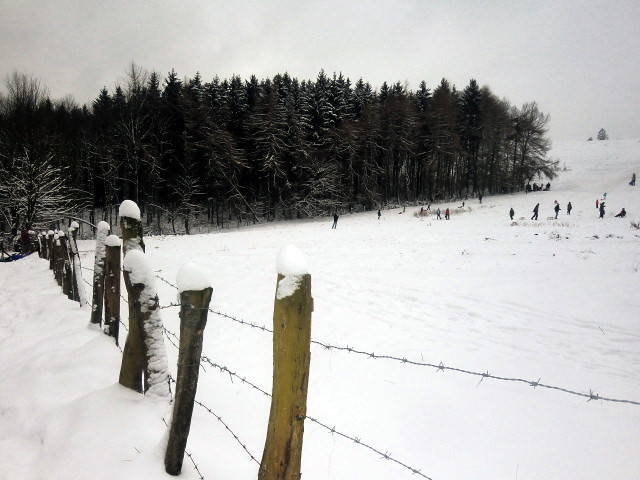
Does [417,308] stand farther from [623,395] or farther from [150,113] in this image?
[150,113]

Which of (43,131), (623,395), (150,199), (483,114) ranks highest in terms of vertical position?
(483,114)

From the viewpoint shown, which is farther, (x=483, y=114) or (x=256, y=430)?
(x=483, y=114)

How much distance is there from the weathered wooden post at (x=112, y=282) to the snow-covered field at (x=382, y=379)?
0.83 feet

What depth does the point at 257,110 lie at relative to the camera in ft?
117

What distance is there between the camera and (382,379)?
4828mm

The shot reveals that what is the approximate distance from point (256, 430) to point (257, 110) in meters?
36.7

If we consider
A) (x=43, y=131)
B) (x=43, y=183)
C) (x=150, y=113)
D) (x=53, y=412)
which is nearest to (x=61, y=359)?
(x=53, y=412)

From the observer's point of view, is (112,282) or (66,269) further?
(66,269)

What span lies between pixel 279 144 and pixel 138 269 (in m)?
34.7

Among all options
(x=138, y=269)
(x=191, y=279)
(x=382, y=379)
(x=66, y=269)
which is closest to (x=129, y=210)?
(x=138, y=269)

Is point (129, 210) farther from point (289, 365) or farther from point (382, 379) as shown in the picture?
point (382, 379)

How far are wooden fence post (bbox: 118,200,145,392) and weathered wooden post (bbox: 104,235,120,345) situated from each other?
60cm

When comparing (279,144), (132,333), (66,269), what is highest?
(279,144)


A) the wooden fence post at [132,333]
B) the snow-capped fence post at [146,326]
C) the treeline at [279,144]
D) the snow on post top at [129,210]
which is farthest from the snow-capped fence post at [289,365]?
the treeline at [279,144]
